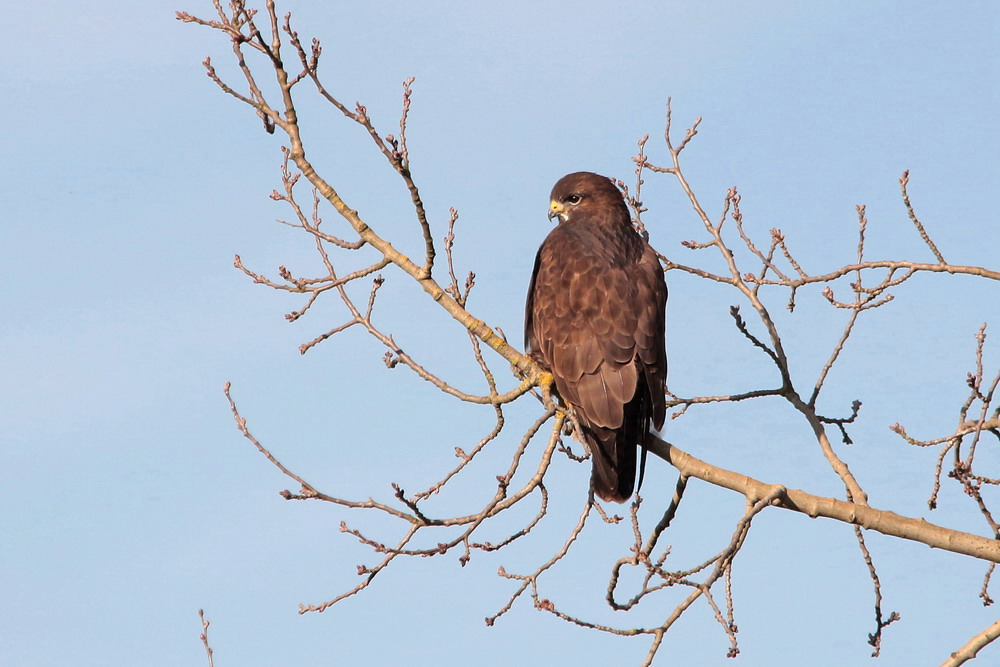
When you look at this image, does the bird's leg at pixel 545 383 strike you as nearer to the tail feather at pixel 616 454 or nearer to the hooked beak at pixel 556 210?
→ the tail feather at pixel 616 454

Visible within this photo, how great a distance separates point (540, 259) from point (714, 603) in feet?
8.90

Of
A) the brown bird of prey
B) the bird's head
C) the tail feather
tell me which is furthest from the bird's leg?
the bird's head

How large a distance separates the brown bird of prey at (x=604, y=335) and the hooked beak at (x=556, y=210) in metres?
0.39

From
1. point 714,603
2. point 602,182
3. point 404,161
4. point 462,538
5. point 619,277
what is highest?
point 602,182

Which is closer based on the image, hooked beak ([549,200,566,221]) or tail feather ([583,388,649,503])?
tail feather ([583,388,649,503])

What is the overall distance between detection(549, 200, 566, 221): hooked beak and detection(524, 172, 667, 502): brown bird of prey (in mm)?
390

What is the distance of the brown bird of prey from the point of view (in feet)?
18.2

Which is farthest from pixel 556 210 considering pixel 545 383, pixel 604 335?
pixel 545 383

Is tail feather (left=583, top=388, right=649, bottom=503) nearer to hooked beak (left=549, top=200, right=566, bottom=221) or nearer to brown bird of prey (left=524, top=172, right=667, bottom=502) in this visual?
brown bird of prey (left=524, top=172, right=667, bottom=502)

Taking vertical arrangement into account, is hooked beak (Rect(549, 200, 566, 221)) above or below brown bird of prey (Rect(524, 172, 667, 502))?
above

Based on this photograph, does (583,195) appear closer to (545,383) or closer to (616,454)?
(545,383)

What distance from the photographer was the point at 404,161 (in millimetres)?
4684

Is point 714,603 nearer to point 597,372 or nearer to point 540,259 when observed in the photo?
point 597,372

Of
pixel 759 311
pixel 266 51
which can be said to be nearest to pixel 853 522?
pixel 759 311
